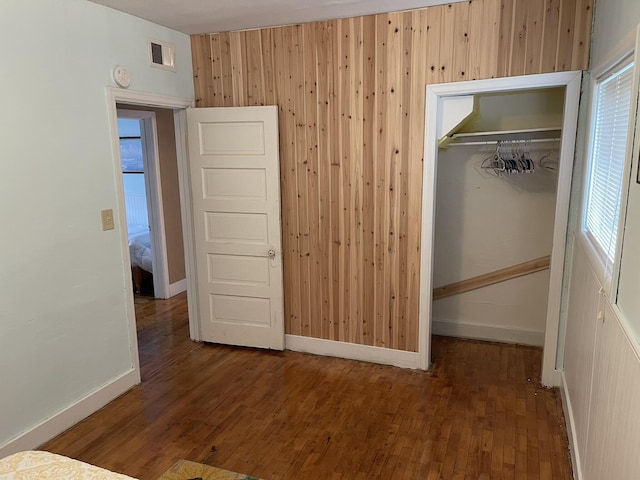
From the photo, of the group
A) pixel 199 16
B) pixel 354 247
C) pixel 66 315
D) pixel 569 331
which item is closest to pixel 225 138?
pixel 199 16

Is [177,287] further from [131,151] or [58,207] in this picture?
[58,207]

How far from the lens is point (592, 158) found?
8.80ft

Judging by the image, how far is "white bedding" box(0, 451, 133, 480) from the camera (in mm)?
1515

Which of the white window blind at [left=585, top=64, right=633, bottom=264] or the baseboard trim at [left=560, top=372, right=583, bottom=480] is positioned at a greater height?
the white window blind at [left=585, top=64, right=633, bottom=264]

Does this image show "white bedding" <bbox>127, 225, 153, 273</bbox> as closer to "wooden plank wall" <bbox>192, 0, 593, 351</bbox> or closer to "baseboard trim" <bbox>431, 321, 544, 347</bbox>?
"wooden plank wall" <bbox>192, 0, 593, 351</bbox>

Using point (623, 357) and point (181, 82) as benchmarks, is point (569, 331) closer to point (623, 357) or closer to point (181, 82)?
point (623, 357)

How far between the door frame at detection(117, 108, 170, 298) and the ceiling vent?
5.29 ft

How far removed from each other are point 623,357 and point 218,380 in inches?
104

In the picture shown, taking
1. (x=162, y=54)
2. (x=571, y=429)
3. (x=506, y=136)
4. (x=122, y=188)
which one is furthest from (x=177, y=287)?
(x=571, y=429)

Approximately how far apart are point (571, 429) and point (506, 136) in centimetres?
214

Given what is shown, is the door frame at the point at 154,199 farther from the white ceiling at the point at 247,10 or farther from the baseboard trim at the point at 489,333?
the baseboard trim at the point at 489,333

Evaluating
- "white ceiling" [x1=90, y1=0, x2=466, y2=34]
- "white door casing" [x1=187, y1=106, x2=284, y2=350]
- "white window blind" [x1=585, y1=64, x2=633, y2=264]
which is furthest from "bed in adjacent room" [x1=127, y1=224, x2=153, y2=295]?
"white window blind" [x1=585, y1=64, x2=633, y2=264]

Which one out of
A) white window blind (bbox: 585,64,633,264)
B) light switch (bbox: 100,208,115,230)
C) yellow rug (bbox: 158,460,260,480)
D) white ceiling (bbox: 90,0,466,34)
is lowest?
yellow rug (bbox: 158,460,260,480)

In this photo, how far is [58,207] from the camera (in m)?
2.70
